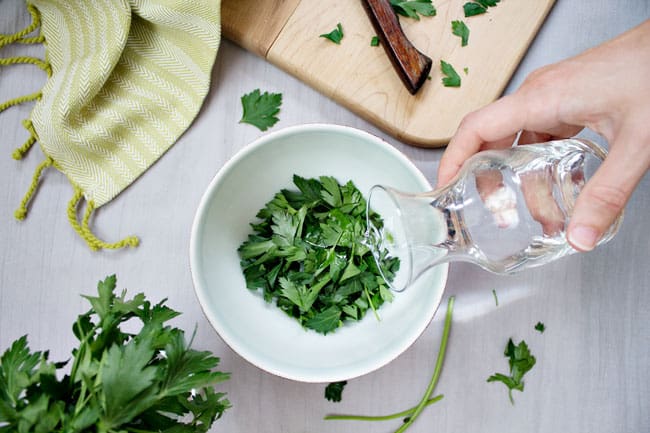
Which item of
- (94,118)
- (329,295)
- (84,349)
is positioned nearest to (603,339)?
(329,295)

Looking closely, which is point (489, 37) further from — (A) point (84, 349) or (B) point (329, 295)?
(A) point (84, 349)

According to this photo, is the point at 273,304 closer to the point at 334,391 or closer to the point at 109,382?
the point at 334,391

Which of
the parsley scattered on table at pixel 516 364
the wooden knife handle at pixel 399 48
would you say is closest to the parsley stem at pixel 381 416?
the parsley scattered on table at pixel 516 364

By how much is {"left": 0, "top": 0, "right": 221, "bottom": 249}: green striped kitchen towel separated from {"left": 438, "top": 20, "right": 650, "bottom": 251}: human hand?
519mm

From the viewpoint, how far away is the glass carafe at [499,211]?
2.93ft

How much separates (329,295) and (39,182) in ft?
2.06

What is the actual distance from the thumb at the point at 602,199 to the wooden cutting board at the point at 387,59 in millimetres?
324

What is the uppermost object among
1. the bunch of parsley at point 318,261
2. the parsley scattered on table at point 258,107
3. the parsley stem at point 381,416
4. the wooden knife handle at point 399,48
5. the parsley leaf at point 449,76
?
the wooden knife handle at point 399,48

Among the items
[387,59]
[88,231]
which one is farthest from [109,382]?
[387,59]

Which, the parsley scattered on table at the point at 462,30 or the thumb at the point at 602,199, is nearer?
the thumb at the point at 602,199

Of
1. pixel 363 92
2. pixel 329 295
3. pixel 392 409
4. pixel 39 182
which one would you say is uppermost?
pixel 363 92

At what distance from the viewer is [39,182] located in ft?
3.91

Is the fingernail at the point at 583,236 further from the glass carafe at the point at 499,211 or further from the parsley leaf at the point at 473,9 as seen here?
the parsley leaf at the point at 473,9

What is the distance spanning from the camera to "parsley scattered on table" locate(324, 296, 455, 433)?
113 cm
